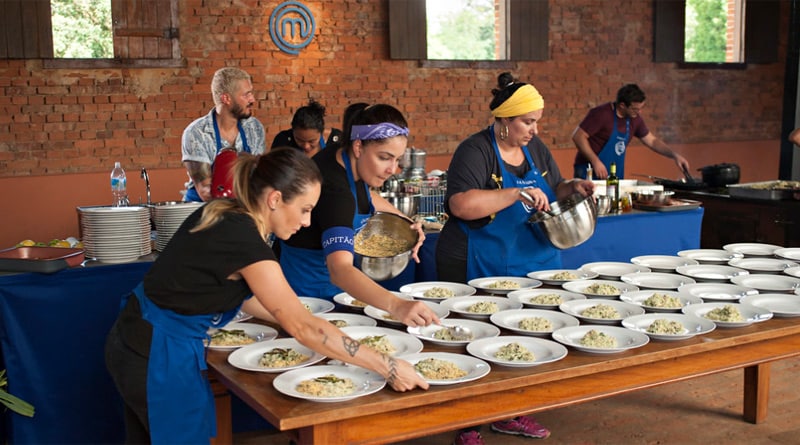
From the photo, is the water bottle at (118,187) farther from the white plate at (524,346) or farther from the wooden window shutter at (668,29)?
the wooden window shutter at (668,29)

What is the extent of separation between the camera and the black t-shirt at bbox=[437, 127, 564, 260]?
3.50 meters

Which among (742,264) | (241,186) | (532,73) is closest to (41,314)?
(241,186)

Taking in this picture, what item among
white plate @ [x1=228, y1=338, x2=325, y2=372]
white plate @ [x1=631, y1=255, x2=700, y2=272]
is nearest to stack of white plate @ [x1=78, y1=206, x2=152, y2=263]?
white plate @ [x1=228, y1=338, x2=325, y2=372]

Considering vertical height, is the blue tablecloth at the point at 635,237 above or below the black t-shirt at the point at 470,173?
below

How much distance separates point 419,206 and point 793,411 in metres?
2.56

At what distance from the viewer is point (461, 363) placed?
2.31 m

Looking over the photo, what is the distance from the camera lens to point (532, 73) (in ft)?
31.0

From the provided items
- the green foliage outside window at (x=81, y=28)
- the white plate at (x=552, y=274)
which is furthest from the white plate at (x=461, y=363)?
the green foliage outside window at (x=81, y=28)

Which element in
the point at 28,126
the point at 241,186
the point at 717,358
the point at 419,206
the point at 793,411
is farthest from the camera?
the point at 28,126

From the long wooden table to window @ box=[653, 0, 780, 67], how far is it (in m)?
8.23

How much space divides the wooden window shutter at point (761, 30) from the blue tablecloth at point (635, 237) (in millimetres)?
6645

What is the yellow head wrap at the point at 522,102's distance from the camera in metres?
3.38

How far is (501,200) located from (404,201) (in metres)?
1.69

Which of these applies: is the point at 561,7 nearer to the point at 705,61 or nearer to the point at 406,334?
the point at 705,61
